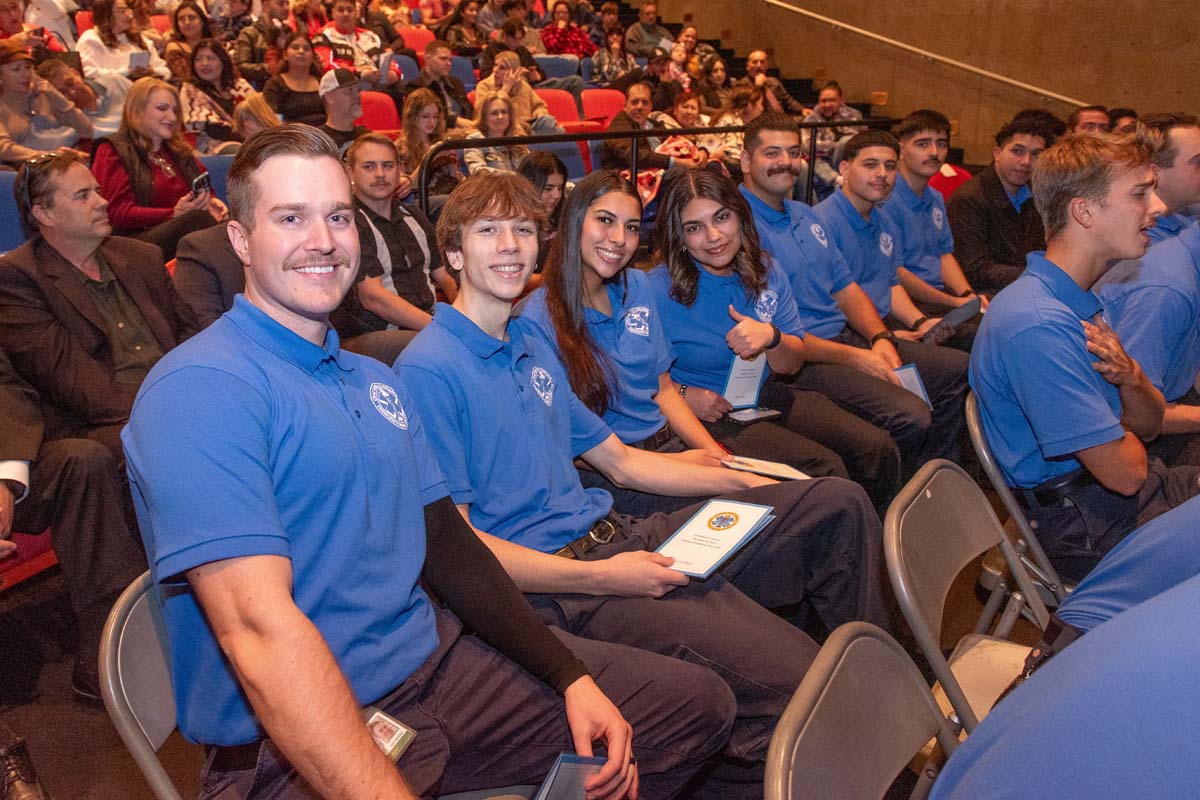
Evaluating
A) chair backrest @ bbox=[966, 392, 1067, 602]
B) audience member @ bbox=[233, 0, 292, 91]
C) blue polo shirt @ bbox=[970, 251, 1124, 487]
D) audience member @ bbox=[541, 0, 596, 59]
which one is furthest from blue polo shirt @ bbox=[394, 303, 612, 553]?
audience member @ bbox=[541, 0, 596, 59]

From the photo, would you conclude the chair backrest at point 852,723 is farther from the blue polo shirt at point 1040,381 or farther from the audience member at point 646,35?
the audience member at point 646,35

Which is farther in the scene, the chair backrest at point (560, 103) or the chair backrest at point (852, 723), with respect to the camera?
the chair backrest at point (560, 103)

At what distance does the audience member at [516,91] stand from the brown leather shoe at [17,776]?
18.9ft

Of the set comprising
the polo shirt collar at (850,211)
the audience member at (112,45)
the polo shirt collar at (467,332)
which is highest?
the audience member at (112,45)

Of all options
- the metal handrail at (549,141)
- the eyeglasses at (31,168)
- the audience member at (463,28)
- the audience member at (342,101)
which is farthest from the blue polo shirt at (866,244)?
the audience member at (463,28)

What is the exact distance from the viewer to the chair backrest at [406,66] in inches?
296

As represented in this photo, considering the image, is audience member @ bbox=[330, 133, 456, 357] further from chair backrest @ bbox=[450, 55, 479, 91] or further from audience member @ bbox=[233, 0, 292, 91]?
chair backrest @ bbox=[450, 55, 479, 91]

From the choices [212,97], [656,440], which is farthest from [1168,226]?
[212,97]

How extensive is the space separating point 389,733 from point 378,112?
603 centimetres

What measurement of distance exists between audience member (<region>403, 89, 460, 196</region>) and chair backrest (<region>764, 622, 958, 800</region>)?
4311 millimetres

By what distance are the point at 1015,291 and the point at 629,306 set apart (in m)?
1.09

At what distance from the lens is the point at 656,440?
2.66m

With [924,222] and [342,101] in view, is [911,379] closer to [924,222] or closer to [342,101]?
[924,222]

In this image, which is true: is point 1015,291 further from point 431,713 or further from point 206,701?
point 206,701
